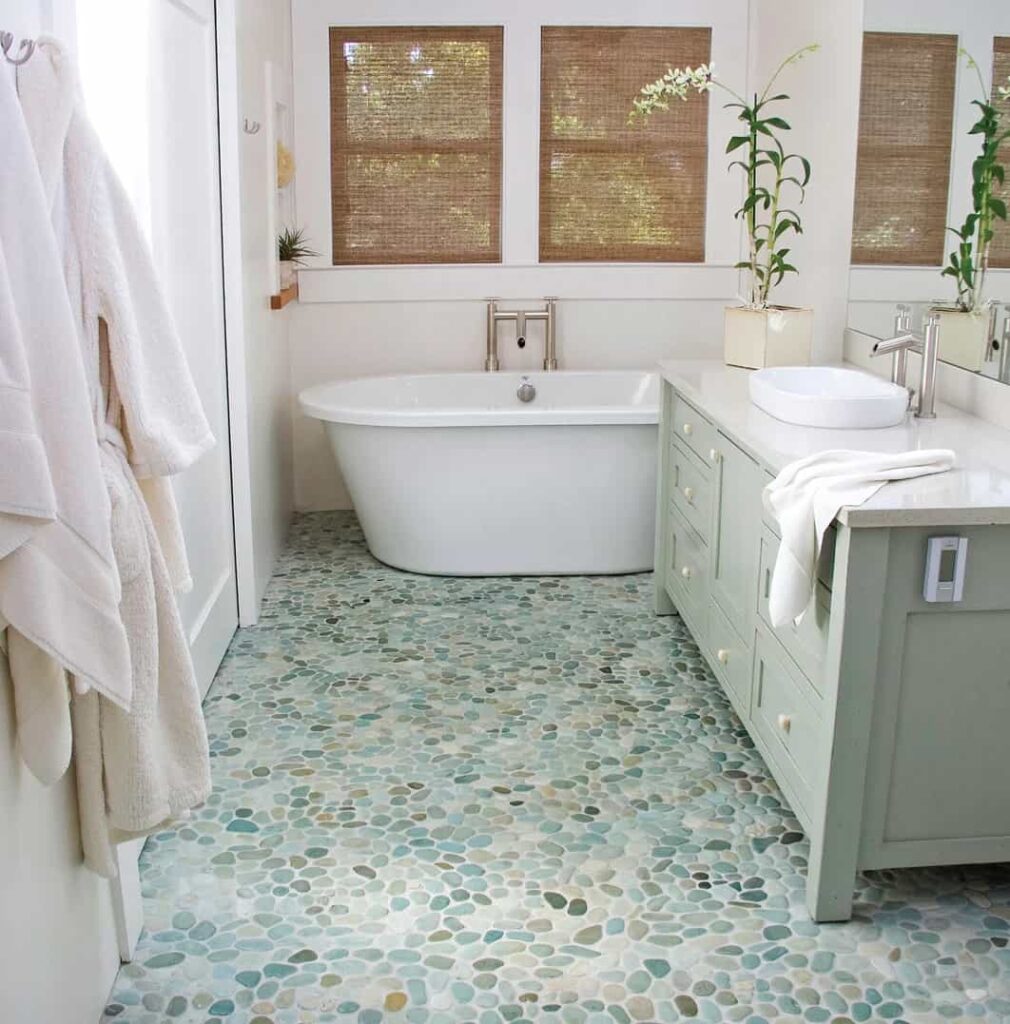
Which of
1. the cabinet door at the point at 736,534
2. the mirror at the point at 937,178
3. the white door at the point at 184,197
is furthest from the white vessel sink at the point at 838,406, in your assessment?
the white door at the point at 184,197

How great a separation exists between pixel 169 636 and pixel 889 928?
1.40 meters

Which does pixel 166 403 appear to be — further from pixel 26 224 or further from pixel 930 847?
pixel 930 847

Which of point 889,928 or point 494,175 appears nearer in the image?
point 889,928

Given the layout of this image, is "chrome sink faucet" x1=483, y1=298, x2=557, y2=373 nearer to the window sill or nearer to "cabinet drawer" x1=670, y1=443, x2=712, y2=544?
the window sill

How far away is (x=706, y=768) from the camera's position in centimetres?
283

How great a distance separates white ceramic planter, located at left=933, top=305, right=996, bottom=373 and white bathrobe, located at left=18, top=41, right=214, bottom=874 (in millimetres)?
1929

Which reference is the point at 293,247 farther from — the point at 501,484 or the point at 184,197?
the point at 184,197

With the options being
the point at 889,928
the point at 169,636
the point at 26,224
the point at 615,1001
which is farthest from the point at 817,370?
the point at 26,224

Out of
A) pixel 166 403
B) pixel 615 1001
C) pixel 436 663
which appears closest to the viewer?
pixel 166 403

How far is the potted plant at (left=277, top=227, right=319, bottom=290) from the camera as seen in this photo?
177 inches

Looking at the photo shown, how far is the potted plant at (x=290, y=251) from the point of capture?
4.50 meters

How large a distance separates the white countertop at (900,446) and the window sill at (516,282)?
1.40m

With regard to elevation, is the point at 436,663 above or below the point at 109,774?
below

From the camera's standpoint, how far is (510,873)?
2.39m
